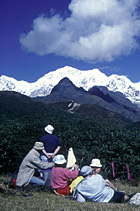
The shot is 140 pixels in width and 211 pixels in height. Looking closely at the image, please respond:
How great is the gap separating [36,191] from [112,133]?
5511 millimetres

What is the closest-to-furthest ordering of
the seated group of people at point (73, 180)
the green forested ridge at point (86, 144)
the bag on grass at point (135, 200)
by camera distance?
the bag on grass at point (135, 200)
the seated group of people at point (73, 180)
the green forested ridge at point (86, 144)

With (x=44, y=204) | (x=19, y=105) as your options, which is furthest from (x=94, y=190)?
(x=19, y=105)

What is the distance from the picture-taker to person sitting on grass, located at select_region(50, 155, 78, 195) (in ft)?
21.1

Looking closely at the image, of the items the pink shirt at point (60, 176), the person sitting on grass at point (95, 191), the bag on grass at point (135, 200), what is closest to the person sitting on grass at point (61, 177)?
the pink shirt at point (60, 176)

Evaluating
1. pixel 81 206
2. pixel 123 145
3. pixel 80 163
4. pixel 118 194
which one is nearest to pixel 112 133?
pixel 123 145

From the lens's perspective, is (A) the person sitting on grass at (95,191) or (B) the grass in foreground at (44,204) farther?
(A) the person sitting on grass at (95,191)

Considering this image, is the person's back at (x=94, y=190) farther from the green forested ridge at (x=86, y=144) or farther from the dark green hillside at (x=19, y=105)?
the dark green hillside at (x=19, y=105)

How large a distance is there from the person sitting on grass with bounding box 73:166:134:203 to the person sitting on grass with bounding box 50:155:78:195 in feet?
1.93

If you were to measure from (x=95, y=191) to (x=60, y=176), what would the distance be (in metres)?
1.15

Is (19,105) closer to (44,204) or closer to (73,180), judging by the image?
(73,180)

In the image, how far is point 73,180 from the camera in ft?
22.2

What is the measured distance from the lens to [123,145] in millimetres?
10648

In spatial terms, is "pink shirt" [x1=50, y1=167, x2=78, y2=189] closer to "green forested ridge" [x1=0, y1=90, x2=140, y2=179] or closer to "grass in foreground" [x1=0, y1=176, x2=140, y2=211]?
"grass in foreground" [x1=0, y1=176, x2=140, y2=211]

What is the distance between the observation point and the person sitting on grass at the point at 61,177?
Result: 253 inches
